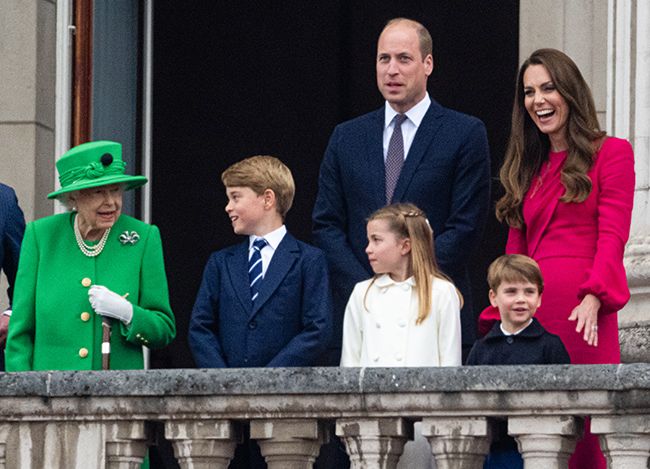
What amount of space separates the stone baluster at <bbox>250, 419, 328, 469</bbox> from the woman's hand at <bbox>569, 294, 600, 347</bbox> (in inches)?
37.7

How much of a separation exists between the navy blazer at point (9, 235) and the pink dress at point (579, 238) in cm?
197

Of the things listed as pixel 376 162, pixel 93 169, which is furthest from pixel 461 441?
pixel 93 169

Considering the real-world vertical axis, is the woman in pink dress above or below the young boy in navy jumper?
above

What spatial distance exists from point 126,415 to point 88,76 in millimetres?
4353

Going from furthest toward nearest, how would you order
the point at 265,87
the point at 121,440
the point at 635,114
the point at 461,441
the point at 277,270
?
the point at 265,87, the point at 635,114, the point at 277,270, the point at 121,440, the point at 461,441

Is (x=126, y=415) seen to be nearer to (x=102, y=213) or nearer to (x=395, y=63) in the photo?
(x=102, y=213)

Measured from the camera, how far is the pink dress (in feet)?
22.9

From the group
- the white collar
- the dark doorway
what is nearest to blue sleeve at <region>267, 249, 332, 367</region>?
the white collar

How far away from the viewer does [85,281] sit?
7484 mm

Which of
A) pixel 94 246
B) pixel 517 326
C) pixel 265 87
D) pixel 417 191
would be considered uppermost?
pixel 265 87

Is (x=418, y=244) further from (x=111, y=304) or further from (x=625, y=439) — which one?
(x=625, y=439)

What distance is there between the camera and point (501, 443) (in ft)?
21.4

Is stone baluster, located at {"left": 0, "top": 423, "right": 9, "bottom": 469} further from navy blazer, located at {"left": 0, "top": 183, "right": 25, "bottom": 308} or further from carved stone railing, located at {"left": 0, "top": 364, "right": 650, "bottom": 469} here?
navy blazer, located at {"left": 0, "top": 183, "right": 25, "bottom": 308}

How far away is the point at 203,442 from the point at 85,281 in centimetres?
122
